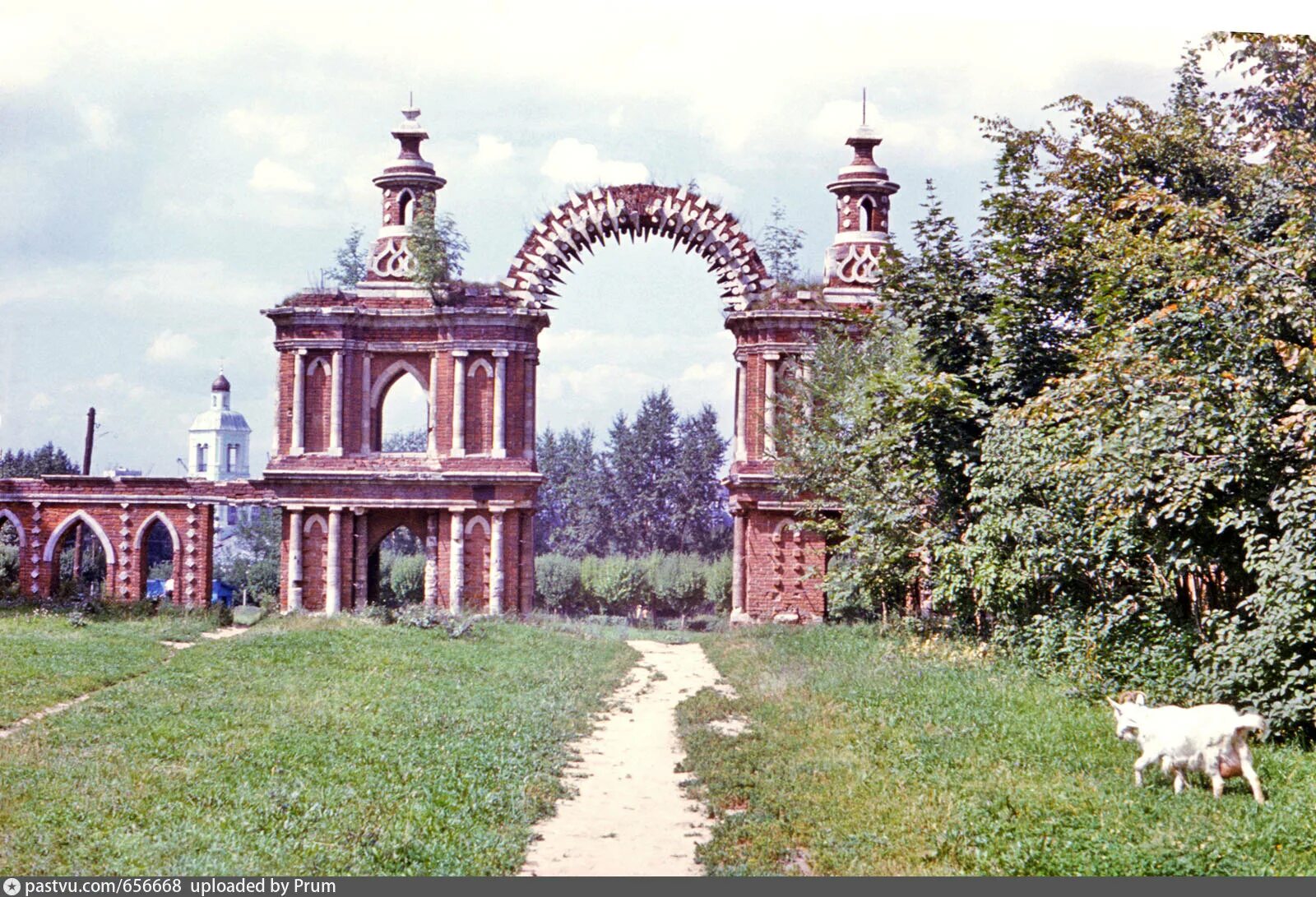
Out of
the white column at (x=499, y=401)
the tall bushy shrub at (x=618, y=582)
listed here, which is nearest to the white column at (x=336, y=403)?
the white column at (x=499, y=401)

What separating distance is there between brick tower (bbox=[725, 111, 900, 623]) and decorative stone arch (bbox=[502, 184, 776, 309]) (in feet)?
2.02

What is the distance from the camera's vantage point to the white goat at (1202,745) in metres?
7.63

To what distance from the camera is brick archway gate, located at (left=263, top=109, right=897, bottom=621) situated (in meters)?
21.9

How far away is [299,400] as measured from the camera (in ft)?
74.1

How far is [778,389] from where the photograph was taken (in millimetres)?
22000

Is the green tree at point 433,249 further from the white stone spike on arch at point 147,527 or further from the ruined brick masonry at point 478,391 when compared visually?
the white stone spike on arch at point 147,527

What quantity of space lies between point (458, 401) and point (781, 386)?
5.45 meters

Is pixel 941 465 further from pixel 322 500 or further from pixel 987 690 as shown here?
pixel 322 500

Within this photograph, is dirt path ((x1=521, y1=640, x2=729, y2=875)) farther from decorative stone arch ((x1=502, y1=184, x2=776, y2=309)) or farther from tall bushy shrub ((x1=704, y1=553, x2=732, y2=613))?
tall bushy shrub ((x1=704, y1=553, x2=732, y2=613))

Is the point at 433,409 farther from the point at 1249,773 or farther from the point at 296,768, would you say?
the point at 1249,773

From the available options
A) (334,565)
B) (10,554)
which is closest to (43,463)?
(10,554)

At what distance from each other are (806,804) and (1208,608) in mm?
4092
